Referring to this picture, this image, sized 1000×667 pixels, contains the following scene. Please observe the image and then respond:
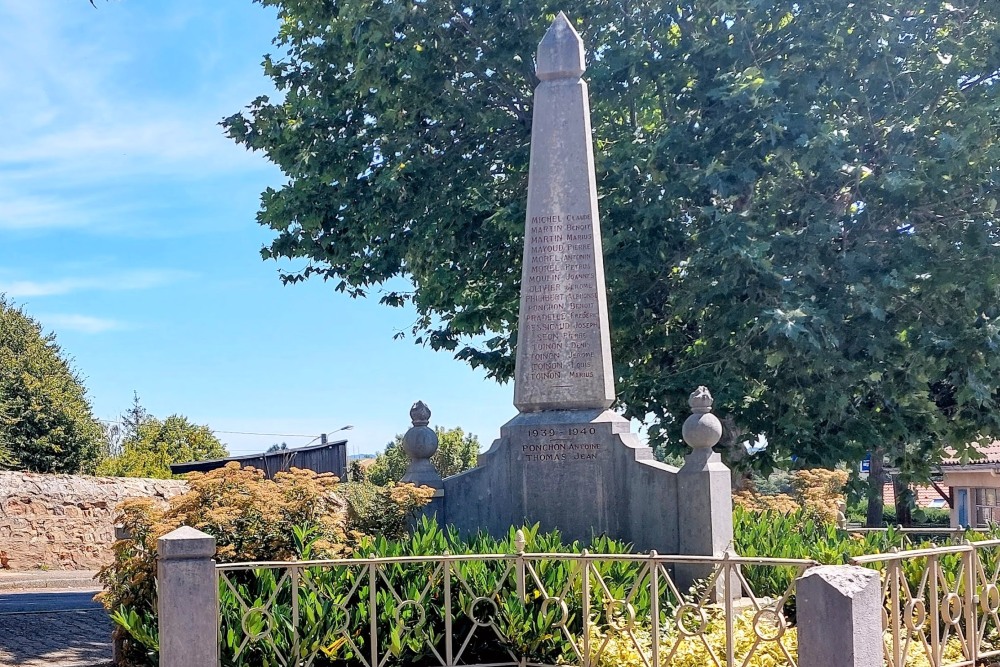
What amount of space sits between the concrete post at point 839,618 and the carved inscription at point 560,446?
487 centimetres

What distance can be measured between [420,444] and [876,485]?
28.6 feet

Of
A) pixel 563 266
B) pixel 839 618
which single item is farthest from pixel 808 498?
pixel 839 618

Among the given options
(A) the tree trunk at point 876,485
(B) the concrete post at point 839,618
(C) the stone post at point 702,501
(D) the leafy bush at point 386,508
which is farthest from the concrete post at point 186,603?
(A) the tree trunk at point 876,485

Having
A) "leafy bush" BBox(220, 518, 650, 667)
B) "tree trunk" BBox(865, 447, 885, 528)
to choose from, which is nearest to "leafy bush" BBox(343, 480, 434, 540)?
"leafy bush" BBox(220, 518, 650, 667)

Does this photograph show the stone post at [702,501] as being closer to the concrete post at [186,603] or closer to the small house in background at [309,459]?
the concrete post at [186,603]

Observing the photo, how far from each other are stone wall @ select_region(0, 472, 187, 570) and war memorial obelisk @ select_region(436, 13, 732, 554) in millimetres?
13553

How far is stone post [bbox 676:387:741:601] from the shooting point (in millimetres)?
9844

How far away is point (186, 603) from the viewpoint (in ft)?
24.1

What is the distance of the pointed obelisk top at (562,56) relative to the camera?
38.3 ft

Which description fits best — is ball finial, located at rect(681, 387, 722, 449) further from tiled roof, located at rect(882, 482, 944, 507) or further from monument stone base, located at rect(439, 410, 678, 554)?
tiled roof, located at rect(882, 482, 944, 507)

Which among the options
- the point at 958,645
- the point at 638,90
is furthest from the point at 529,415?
the point at 638,90

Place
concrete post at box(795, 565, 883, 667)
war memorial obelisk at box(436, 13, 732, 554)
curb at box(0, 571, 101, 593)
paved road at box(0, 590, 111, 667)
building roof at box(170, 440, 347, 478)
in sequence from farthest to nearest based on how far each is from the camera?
1. building roof at box(170, 440, 347, 478)
2. curb at box(0, 571, 101, 593)
3. paved road at box(0, 590, 111, 667)
4. war memorial obelisk at box(436, 13, 732, 554)
5. concrete post at box(795, 565, 883, 667)

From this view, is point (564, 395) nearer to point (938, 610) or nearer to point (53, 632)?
point (938, 610)

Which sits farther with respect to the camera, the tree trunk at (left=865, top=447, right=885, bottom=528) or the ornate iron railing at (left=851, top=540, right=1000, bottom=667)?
the tree trunk at (left=865, top=447, right=885, bottom=528)
